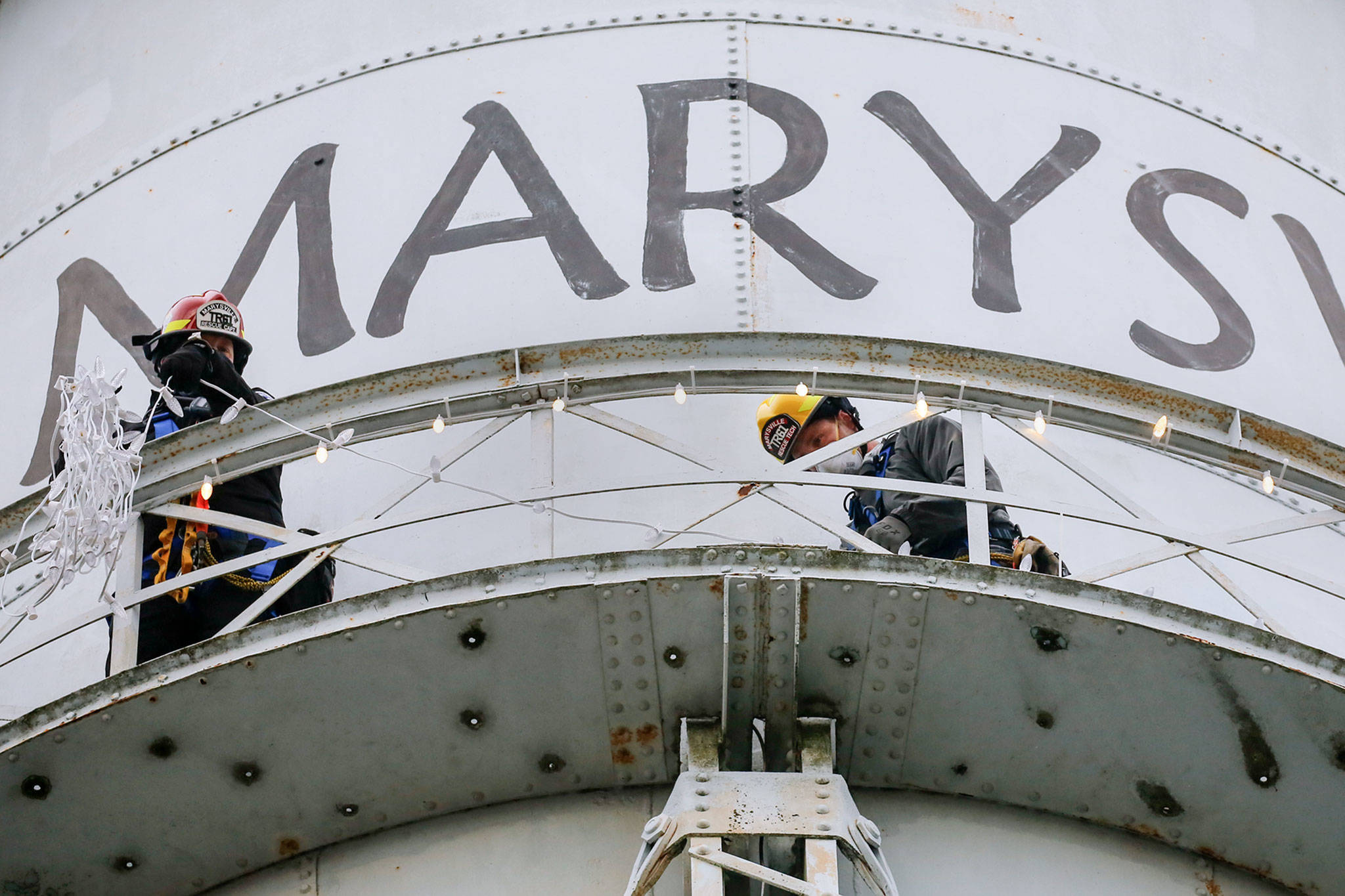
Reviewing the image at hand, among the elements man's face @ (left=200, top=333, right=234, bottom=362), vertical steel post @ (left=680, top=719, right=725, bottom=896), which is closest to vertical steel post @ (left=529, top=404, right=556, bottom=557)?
vertical steel post @ (left=680, top=719, right=725, bottom=896)

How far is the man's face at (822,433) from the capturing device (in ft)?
26.1

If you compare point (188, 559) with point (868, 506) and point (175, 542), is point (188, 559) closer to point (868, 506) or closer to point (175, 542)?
point (175, 542)

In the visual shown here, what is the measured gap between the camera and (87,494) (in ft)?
21.7

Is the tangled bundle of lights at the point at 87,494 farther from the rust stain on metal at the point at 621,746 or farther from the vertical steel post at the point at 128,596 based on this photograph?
the rust stain on metal at the point at 621,746

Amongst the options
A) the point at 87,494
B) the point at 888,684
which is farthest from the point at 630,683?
the point at 87,494

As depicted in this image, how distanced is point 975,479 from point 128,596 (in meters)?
3.26

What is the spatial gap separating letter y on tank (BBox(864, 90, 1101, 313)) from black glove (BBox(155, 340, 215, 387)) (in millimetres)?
3887

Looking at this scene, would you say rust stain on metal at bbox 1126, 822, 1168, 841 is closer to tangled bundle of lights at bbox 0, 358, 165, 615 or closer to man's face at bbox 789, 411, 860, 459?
man's face at bbox 789, 411, 860, 459

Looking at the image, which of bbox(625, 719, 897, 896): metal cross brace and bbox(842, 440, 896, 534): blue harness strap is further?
bbox(842, 440, 896, 534): blue harness strap

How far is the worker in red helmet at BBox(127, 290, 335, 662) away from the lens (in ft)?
24.0

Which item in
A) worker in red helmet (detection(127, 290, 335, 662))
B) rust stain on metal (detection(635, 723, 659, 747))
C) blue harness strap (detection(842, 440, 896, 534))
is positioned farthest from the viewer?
blue harness strap (detection(842, 440, 896, 534))

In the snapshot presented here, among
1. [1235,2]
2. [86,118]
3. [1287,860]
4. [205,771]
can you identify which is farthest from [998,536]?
[86,118]

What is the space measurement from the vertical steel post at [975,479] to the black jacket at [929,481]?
23 centimetres

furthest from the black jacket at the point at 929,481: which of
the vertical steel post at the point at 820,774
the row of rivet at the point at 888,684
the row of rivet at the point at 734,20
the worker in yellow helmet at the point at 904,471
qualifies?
the row of rivet at the point at 734,20
